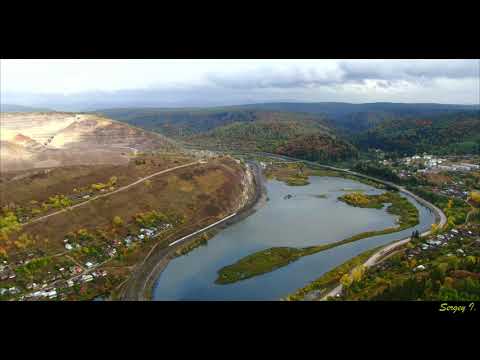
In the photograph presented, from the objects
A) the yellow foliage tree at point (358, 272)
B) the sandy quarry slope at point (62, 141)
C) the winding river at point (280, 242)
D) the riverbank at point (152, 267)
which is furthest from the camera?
the sandy quarry slope at point (62, 141)

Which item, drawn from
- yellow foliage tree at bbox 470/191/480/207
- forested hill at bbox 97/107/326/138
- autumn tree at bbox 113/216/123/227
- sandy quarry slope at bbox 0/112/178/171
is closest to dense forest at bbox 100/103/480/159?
forested hill at bbox 97/107/326/138

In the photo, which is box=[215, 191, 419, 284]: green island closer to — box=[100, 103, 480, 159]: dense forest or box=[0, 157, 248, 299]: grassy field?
box=[0, 157, 248, 299]: grassy field

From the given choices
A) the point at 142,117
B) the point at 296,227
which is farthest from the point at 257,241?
the point at 142,117

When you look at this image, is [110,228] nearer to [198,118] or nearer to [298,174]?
[298,174]

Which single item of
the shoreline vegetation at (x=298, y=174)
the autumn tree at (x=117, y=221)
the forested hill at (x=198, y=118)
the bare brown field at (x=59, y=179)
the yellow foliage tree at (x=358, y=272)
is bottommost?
the yellow foliage tree at (x=358, y=272)

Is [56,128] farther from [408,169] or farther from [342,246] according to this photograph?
Answer: [408,169]

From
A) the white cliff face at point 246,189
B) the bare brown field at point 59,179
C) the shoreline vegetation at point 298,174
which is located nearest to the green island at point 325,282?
the white cliff face at point 246,189

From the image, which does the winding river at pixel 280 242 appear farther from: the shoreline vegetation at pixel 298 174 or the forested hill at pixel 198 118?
the forested hill at pixel 198 118
